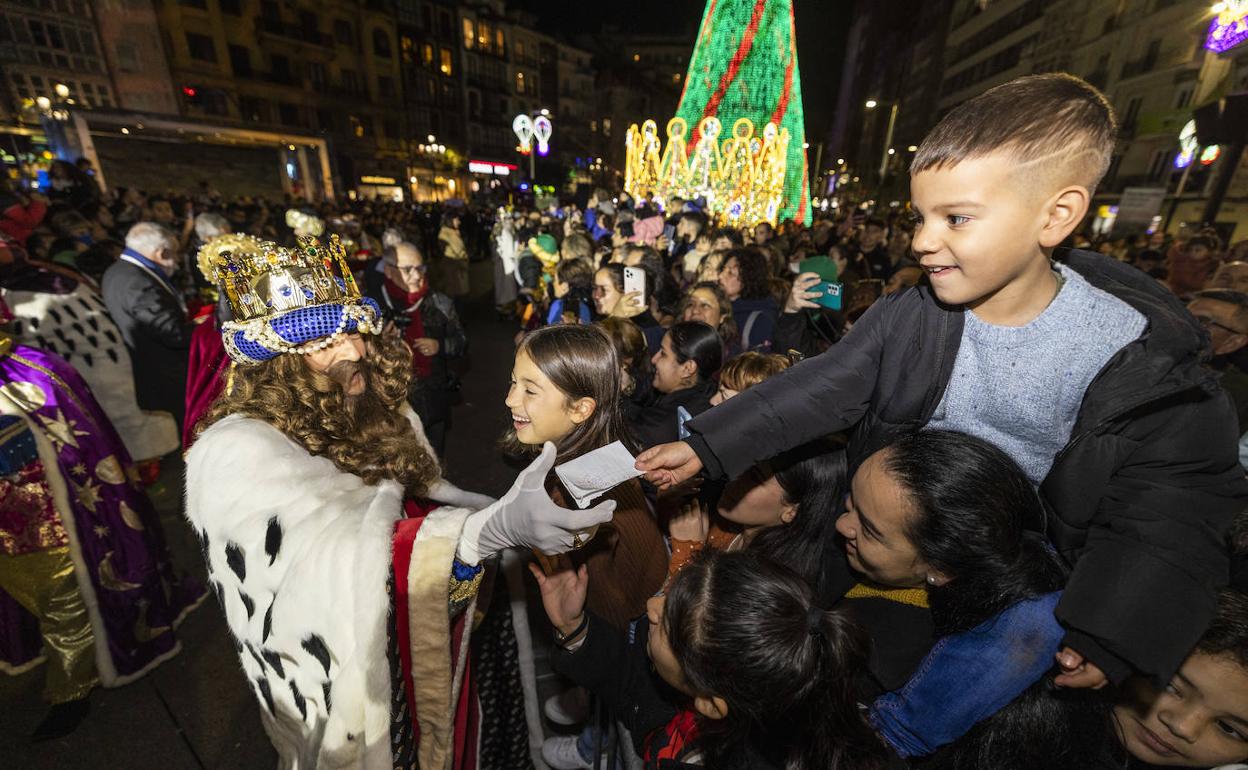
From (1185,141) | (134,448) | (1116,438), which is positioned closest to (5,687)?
(134,448)

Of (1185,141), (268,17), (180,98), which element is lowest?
(1185,141)

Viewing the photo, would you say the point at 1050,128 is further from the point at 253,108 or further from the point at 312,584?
the point at 253,108

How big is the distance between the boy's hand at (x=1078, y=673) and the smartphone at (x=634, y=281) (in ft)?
11.8

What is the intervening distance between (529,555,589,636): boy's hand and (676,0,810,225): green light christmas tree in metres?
18.4

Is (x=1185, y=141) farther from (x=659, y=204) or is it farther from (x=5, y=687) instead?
(x=5, y=687)

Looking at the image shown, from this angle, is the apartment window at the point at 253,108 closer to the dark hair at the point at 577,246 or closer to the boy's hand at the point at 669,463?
the dark hair at the point at 577,246

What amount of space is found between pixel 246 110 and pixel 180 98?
379 cm

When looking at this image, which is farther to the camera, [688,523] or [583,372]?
[688,523]

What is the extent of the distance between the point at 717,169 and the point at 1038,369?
17.3 m

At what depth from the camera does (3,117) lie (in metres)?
25.9

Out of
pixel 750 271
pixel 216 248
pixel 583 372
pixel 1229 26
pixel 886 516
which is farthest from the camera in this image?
pixel 1229 26

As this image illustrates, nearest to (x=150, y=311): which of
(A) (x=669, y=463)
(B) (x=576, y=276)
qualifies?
(B) (x=576, y=276)

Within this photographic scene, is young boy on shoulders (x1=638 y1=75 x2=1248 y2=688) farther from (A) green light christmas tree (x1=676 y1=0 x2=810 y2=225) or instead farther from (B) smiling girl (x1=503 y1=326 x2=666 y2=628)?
(A) green light christmas tree (x1=676 y1=0 x2=810 y2=225)

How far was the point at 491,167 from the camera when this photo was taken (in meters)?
48.5
